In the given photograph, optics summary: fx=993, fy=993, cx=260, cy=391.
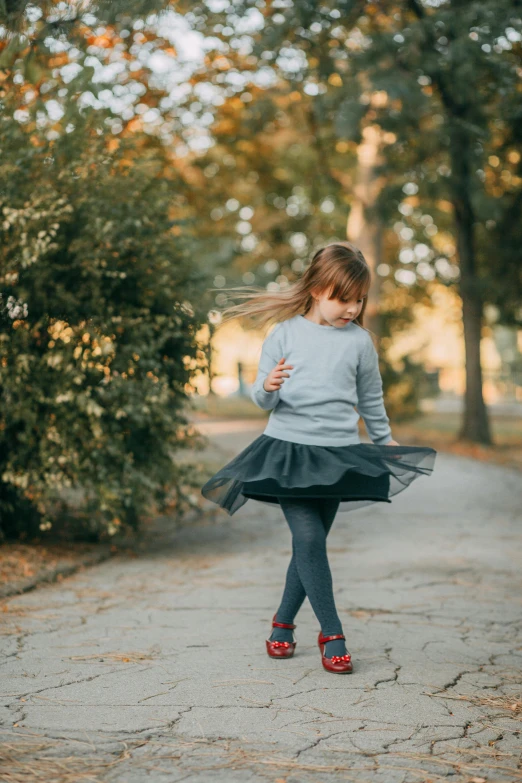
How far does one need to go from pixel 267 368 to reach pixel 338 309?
1.36ft

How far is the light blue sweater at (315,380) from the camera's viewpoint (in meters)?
4.41

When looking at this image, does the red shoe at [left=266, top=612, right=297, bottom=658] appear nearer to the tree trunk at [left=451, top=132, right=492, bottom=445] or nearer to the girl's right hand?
the girl's right hand

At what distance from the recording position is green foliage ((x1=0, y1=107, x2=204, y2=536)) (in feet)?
21.1

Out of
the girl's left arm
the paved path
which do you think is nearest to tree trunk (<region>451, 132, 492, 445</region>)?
the paved path

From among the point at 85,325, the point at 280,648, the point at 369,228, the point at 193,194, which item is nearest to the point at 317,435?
the point at 280,648

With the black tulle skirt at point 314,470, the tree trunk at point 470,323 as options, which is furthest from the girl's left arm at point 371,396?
the tree trunk at point 470,323

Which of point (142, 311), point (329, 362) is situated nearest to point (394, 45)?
point (142, 311)

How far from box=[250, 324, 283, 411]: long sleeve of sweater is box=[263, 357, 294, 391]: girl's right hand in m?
0.10

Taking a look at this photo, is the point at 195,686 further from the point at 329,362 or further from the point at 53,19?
the point at 53,19

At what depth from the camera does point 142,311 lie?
21.9 ft

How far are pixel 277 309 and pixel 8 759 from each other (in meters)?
2.31

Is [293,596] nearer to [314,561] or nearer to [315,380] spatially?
[314,561]

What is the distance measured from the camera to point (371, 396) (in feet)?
15.2

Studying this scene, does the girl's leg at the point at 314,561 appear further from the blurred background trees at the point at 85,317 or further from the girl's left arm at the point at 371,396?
the blurred background trees at the point at 85,317
